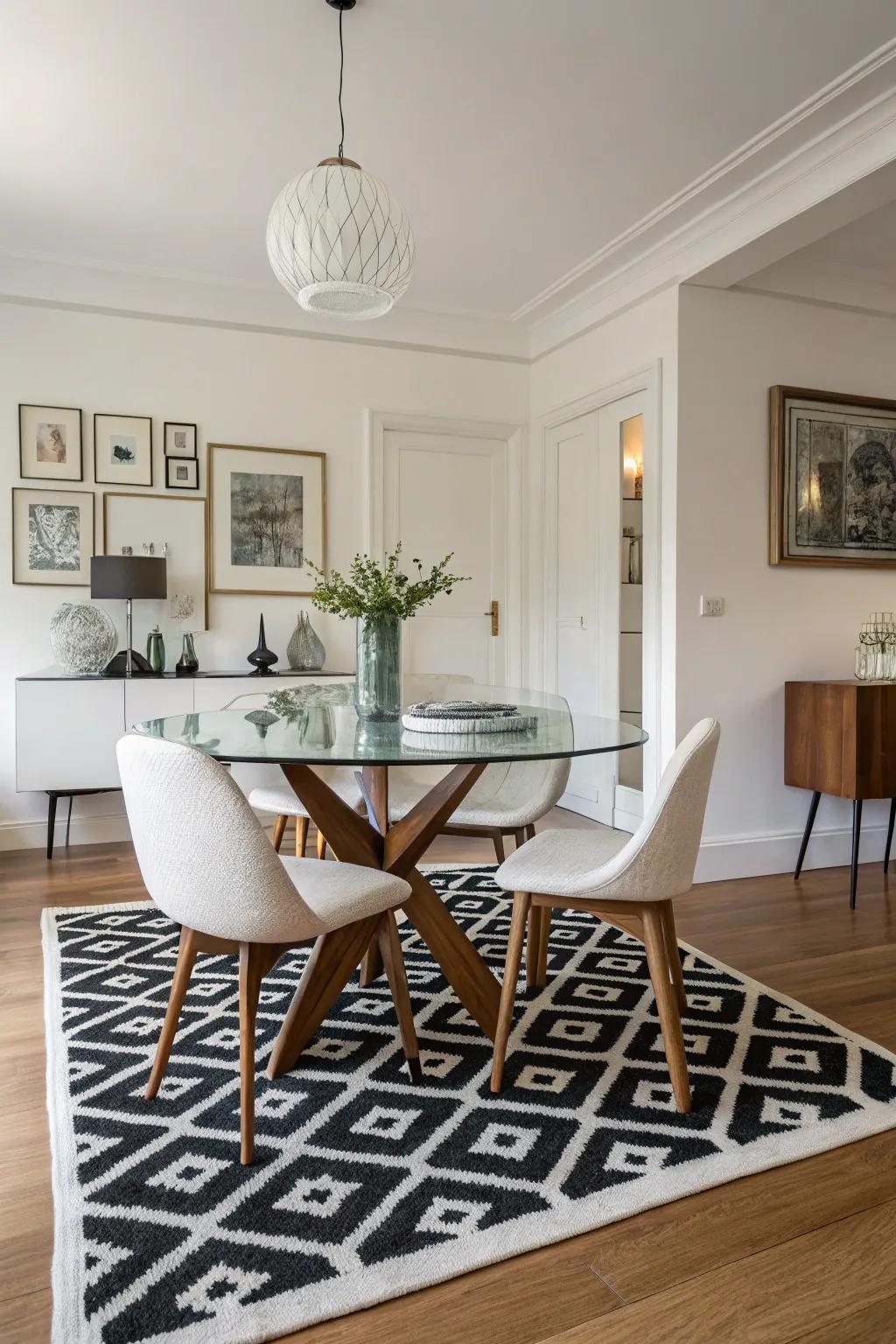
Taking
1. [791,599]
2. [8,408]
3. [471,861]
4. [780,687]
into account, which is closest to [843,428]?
[791,599]

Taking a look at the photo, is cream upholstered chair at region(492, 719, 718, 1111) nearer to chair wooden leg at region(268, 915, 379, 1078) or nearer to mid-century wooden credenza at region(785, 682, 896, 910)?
chair wooden leg at region(268, 915, 379, 1078)

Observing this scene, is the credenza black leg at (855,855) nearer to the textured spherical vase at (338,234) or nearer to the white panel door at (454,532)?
the white panel door at (454,532)

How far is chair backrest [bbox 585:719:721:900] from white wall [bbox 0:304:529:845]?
121 inches

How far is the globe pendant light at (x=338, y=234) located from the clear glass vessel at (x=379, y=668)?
886 millimetres

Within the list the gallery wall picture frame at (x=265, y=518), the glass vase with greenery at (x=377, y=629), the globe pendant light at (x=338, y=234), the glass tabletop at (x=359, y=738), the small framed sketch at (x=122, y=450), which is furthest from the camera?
the gallery wall picture frame at (x=265, y=518)

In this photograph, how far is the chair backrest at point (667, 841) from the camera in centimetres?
193

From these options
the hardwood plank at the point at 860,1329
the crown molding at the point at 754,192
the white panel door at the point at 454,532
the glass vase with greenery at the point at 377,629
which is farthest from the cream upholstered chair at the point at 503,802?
the crown molding at the point at 754,192

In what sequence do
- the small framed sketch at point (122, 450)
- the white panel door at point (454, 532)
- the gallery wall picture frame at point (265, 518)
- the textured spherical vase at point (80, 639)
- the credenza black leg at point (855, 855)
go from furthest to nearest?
1. the white panel door at point (454, 532)
2. the gallery wall picture frame at point (265, 518)
3. the small framed sketch at point (122, 450)
4. the textured spherical vase at point (80, 639)
5. the credenza black leg at point (855, 855)

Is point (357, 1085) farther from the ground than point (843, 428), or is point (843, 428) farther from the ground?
point (843, 428)

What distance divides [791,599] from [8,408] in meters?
3.65

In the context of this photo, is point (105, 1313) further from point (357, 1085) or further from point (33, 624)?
point (33, 624)

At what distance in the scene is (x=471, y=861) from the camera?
404cm

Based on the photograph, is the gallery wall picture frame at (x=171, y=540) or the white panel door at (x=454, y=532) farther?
the white panel door at (x=454, y=532)

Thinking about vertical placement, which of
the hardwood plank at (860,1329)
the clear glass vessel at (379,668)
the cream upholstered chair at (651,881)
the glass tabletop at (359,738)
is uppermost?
the clear glass vessel at (379,668)
